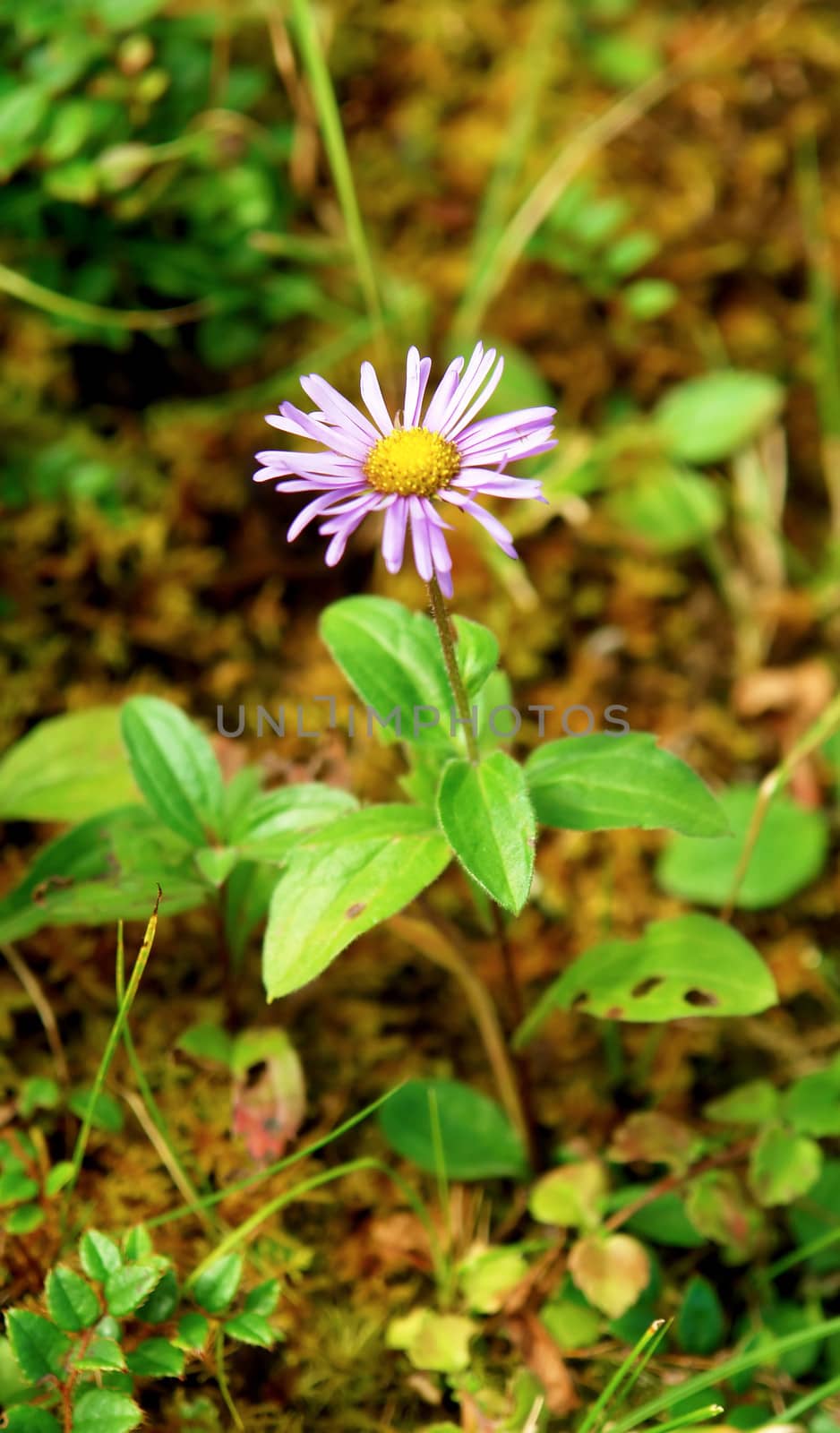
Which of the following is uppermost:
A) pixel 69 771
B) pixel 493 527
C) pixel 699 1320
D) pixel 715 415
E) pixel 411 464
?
pixel 715 415

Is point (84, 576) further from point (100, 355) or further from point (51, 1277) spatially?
point (51, 1277)

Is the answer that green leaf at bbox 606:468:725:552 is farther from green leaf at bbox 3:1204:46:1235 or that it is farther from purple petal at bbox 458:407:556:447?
green leaf at bbox 3:1204:46:1235

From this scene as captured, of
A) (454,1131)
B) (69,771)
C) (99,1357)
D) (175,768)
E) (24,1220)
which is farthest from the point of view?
(69,771)

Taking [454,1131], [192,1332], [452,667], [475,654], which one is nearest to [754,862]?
[454,1131]

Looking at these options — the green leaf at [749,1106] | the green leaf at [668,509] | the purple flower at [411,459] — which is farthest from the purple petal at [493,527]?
the green leaf at [668,509]

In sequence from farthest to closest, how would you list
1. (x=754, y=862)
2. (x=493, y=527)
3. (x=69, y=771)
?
1. (x=754, y=862)
2. (x=69, y=771)
3. (x=493, y=527)

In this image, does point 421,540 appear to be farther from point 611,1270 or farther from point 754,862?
point 754,862

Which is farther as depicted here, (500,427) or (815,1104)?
(815,1104)

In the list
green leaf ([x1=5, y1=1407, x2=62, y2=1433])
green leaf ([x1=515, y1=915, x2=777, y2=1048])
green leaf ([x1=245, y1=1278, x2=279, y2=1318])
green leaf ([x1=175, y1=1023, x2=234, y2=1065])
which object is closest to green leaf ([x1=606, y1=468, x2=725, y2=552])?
green leaf ([x1=515, y1=915, x2=777, y2=1048])
